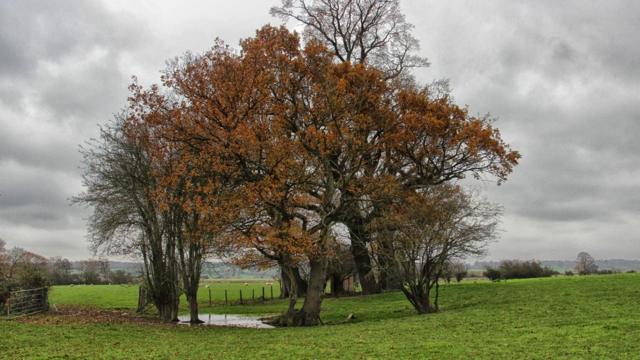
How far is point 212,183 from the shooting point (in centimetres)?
2845

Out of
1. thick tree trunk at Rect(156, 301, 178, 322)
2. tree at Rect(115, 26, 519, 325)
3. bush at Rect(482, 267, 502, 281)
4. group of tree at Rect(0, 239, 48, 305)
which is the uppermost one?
tree at Rect(115, 26, 519, 325)

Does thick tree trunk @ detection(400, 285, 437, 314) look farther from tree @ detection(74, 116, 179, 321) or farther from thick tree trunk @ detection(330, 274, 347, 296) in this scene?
thick tree trunk @ detection(330, 274, 347, 296)

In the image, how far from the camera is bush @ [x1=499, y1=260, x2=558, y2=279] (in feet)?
213

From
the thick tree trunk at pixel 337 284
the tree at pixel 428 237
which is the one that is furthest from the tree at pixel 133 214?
the thick tree trunk at pixel 337 284

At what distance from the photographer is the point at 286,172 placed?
27.4 m

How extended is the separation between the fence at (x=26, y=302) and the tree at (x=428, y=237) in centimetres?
2054

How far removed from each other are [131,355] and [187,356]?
178cm

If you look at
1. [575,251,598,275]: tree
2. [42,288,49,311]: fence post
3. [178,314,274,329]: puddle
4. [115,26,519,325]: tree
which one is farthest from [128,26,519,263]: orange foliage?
[575,251,598,275]: tree

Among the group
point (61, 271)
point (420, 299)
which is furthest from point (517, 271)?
point (61, 271)

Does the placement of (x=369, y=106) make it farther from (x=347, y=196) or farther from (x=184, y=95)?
(x=184, y=95)

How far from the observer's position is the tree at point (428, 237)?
27.0m

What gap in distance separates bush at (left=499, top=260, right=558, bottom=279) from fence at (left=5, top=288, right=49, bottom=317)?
49087 mm

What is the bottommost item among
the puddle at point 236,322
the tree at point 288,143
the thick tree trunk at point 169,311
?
the puddle at point 236,322

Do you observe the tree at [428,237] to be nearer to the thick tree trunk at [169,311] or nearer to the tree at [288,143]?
the tree at [288,143]
